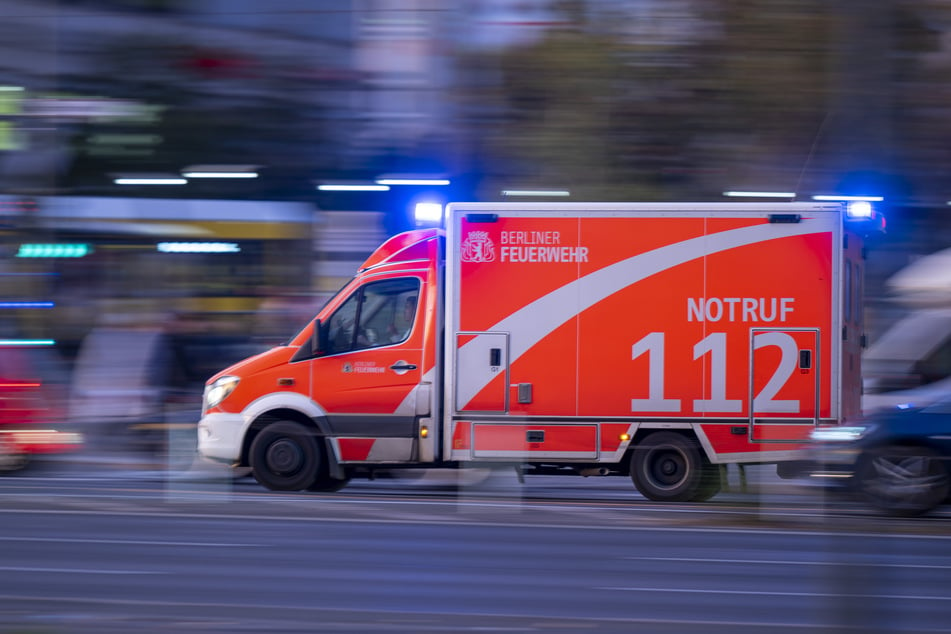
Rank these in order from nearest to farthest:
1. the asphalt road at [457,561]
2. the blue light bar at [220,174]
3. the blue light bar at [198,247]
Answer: the asphalt road at [457,561]
the blue light bar at [220,174]
the blue light bar at [198,247]

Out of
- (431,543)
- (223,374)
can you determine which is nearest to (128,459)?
(223,374)

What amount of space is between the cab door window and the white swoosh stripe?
2.33 ft

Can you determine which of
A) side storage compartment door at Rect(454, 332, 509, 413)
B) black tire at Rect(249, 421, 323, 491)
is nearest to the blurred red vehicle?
black tire at Rect(249, 421, 323, 491)

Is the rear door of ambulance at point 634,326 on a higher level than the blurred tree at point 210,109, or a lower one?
lower

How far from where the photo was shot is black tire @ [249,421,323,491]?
12477 mm

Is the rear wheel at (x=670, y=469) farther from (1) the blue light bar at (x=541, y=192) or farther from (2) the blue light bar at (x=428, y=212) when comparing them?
(1) the blue light bar at (x=541, y=192)

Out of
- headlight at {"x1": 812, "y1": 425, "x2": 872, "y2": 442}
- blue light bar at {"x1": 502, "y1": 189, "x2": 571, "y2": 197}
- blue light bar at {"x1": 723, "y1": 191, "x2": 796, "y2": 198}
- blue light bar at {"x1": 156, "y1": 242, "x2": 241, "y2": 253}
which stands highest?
blue light bar at {"x1": 502, "y1": 189, "x2": 571, "y2": 197}

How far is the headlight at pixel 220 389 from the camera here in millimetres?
12672

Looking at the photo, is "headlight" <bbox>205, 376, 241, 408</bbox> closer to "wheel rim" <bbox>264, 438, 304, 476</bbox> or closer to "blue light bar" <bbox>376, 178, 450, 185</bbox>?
"wheel rim" <bbox>264, 438, 304, 476</bbox>

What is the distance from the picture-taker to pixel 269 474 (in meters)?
12.6

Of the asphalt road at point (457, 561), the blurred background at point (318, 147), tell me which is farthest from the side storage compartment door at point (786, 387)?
the blurred background at point (318, 147)

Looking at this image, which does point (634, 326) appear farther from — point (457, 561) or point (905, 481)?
point (457, 561)

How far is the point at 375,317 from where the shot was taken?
489 inches

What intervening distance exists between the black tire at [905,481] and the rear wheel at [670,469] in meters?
1.57
